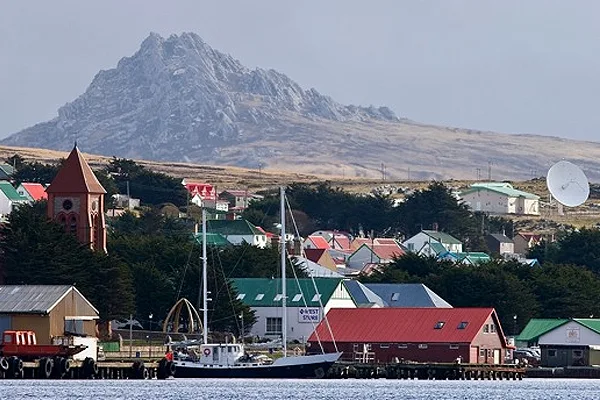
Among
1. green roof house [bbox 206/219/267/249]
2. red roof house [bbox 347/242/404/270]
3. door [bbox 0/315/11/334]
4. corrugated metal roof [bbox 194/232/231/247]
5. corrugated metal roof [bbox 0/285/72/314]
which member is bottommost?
door [bbox 0/315/11/334]

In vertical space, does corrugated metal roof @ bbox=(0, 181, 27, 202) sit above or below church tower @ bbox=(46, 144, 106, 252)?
above

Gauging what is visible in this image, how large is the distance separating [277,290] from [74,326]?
2841 cm

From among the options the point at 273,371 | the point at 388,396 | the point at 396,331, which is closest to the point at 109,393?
the point at 388,396

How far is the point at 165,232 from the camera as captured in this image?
178 meters

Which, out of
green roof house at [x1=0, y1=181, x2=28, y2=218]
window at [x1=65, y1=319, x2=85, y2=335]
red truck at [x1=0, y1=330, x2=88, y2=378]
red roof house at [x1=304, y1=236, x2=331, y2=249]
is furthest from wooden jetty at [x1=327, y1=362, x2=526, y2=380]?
red roof house at [x1=304, y1=236, x2=331, y2=249]

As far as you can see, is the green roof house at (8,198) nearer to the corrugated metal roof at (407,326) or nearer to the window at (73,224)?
the window at (73,224)

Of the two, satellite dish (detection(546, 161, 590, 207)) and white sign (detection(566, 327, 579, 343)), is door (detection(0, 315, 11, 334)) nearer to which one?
white sign (detection(566, 327, 579, 343))

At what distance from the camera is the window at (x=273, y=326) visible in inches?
5103

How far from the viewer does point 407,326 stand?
374ft

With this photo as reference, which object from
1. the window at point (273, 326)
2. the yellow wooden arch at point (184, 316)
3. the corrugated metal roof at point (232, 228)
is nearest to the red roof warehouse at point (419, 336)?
the yellow wooden arch at point (184, 316)

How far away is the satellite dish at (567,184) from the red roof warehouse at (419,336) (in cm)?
8250

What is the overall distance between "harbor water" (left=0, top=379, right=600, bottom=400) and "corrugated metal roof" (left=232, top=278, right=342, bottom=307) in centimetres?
2282

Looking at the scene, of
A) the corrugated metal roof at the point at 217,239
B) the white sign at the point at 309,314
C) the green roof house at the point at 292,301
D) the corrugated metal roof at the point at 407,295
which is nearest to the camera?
the white sign at the point at 309,314

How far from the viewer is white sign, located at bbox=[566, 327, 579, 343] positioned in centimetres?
12306
